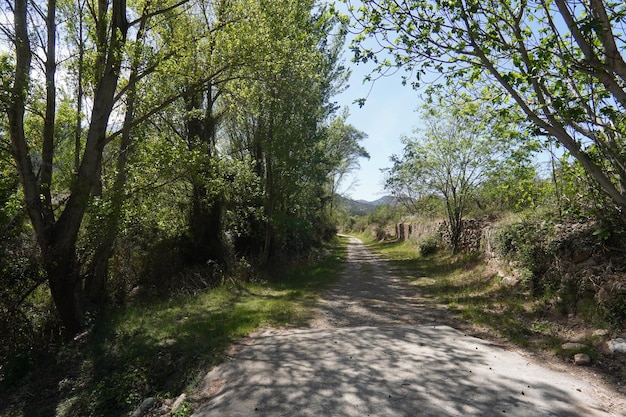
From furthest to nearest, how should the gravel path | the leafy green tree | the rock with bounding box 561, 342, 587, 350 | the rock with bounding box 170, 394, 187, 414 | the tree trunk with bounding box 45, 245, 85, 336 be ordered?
the leafy green tree, the tree trunk with bounding box 45, 245, 85, 336, the gravel path, the rock with bounding box 561, 342, 587, 350, the rock with bounding box 170, 394, 187, 414

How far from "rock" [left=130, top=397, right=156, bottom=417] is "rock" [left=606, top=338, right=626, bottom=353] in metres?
6.27

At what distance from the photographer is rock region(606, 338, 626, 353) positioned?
5102 millimetres

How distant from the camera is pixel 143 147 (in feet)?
33.3

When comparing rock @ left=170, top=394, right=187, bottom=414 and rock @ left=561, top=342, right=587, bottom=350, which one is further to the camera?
rock @ left=561, top=342, right=587, bottom=350

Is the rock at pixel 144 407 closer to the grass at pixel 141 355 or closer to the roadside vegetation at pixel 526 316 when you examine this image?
the grass at pixel 141 355

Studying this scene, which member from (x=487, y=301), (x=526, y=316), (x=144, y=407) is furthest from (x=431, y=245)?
(x=144, y=407)

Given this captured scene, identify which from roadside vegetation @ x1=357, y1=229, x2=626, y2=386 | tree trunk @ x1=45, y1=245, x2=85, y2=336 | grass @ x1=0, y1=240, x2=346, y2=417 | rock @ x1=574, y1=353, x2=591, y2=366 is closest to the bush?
roadside vegetation @ x1=357, y1=229, x2=626, y2=386

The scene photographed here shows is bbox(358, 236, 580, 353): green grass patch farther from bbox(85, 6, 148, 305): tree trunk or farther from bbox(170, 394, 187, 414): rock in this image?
bbox(85, 6, 148, 305): tree trunk

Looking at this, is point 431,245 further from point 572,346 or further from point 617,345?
point 617,345

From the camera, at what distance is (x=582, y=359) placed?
506 cm

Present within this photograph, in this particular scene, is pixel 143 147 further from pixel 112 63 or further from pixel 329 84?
pixel 329 84

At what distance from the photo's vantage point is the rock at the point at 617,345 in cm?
510

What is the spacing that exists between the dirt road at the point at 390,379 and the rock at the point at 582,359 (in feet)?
1.33

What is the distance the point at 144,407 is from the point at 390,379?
3.19 meters
